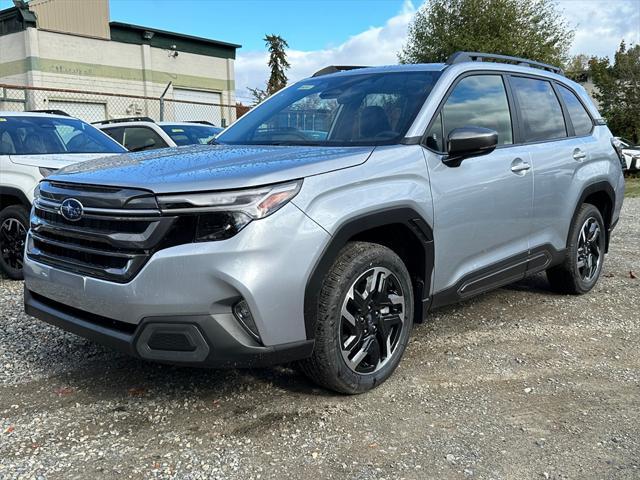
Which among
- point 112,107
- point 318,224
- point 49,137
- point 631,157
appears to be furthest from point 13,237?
point 112,107

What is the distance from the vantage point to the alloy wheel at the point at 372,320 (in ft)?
10.4

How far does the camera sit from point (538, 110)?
4676mm

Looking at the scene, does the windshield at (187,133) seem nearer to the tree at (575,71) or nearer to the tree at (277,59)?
the tree at (575,71)

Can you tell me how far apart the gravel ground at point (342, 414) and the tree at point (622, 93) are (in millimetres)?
27776

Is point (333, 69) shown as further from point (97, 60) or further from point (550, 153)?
point (97, 60)

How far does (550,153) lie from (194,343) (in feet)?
10.3

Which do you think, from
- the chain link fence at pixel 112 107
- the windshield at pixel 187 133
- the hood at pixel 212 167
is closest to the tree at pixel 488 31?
the chain link fence at pixel 112 107

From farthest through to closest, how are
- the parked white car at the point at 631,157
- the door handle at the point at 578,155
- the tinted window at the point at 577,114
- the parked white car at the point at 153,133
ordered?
the parked white car at the point at 631,157, the parked white car at the point at 153,133, the tinted window at the point at 577,114, the door handle at the point at 578,155

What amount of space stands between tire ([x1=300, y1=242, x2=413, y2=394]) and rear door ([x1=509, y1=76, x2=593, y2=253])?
1580 millimetres

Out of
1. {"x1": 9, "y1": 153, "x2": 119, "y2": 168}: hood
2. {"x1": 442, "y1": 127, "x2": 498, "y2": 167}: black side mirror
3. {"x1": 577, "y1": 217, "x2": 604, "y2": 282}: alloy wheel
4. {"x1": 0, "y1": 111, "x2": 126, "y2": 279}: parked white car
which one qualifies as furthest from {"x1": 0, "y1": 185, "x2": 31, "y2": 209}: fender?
{"x1": 577, "y1": 217, "x2": 604, "y2": 282}: alloy wheel

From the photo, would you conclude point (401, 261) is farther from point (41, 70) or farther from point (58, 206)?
point (41, 70)

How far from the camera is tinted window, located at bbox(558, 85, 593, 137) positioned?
512 centimetres

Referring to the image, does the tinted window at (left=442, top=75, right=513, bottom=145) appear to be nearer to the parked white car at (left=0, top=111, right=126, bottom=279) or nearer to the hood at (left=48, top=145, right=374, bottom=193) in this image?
the hood at (left=48, top=145, right=374, bottom=193)

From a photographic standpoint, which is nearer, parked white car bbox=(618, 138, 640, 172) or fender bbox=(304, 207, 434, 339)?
fender bbox=(304, 207, 434, 339)
